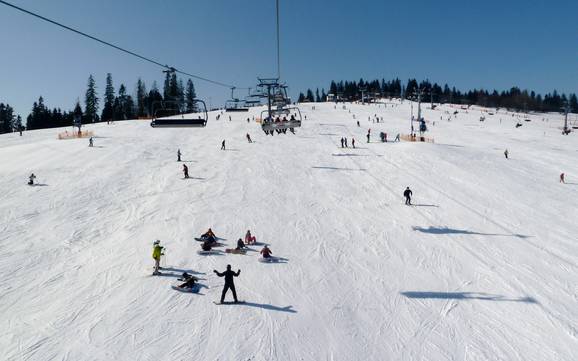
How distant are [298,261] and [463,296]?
18.3ft

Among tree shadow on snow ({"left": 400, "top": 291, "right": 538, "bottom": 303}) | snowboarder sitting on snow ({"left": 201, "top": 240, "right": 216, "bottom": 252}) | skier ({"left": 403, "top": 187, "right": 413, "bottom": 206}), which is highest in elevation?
skier ({"left": 403, "top": 187, "right": 413, "bottom": 206})

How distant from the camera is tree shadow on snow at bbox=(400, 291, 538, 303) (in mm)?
11499

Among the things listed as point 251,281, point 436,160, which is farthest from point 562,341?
point 436,160

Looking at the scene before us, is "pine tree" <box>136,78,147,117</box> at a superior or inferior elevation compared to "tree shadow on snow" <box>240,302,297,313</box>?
superior

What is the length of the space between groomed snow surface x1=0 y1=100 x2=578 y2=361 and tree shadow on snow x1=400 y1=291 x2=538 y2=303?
0.06 metres

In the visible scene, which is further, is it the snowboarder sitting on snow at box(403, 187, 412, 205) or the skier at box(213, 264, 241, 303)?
the snowboarder sitting on snow at box(403, 187, 412, 205)

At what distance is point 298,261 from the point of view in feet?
46.4

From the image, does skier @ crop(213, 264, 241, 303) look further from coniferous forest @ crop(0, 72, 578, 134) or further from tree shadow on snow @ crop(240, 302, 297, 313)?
coniferous forest @ crop(0, 72, 578, 134)

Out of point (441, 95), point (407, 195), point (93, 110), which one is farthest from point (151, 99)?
point (441, 95)

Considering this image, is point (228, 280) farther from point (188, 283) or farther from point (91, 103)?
point (91, 103)

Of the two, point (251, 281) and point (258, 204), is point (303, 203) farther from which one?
point (251, 281)

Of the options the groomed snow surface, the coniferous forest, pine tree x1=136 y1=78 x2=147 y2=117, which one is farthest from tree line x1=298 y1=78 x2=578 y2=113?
the groomed snow surface

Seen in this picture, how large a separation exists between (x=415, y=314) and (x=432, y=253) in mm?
4814

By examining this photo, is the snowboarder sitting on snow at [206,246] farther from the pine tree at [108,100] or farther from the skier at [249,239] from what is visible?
the pine tree at [108,100]
